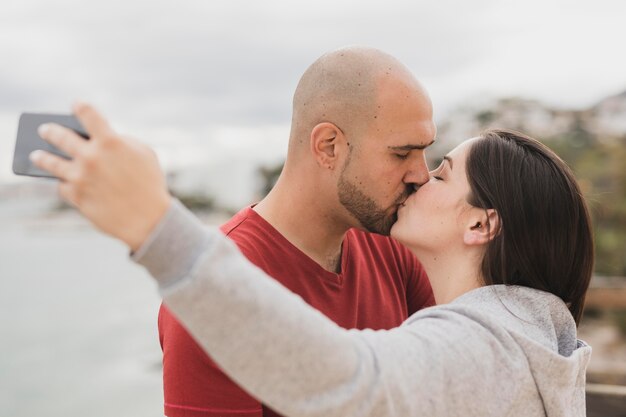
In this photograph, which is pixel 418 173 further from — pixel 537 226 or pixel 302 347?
pixel 302 347

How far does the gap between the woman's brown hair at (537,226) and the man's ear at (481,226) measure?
14 millimetres

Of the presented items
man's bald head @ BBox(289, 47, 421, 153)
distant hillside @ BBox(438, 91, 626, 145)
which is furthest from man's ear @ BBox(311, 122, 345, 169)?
distant hillside @ BBox(438, 91, 626, 145)

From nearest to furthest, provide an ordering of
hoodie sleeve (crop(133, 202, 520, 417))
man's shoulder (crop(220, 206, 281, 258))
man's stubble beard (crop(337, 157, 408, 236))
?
hoodie sleeve (crop(133, 202, 520, 417)) < man's shoulder (crop(220, 206, 281, 258)) < man's stubble beard (crop(337, 157, 408, 236))

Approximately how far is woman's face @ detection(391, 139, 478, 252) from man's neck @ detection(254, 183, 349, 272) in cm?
34

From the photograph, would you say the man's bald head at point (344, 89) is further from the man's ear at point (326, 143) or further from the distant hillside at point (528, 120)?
the distant hillside at point (528, 120)

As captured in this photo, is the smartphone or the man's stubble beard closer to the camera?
the smartphone

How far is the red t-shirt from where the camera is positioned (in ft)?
5.07

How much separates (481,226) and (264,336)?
0.78m

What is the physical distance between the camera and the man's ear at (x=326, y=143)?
78.0 inches

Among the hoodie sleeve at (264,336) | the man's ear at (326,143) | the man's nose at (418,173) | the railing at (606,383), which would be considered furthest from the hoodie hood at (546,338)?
the railing at (606,383)

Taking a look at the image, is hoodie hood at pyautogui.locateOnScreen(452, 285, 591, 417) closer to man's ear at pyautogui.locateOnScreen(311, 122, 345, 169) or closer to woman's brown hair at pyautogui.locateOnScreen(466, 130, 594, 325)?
woman's brown hair at pyautogui.locateOnScreen(466, 130, 594, 325)

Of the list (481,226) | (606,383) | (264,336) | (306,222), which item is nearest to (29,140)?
(264,336)

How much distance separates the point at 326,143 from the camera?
1.99m

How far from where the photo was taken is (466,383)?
3.35 feet
